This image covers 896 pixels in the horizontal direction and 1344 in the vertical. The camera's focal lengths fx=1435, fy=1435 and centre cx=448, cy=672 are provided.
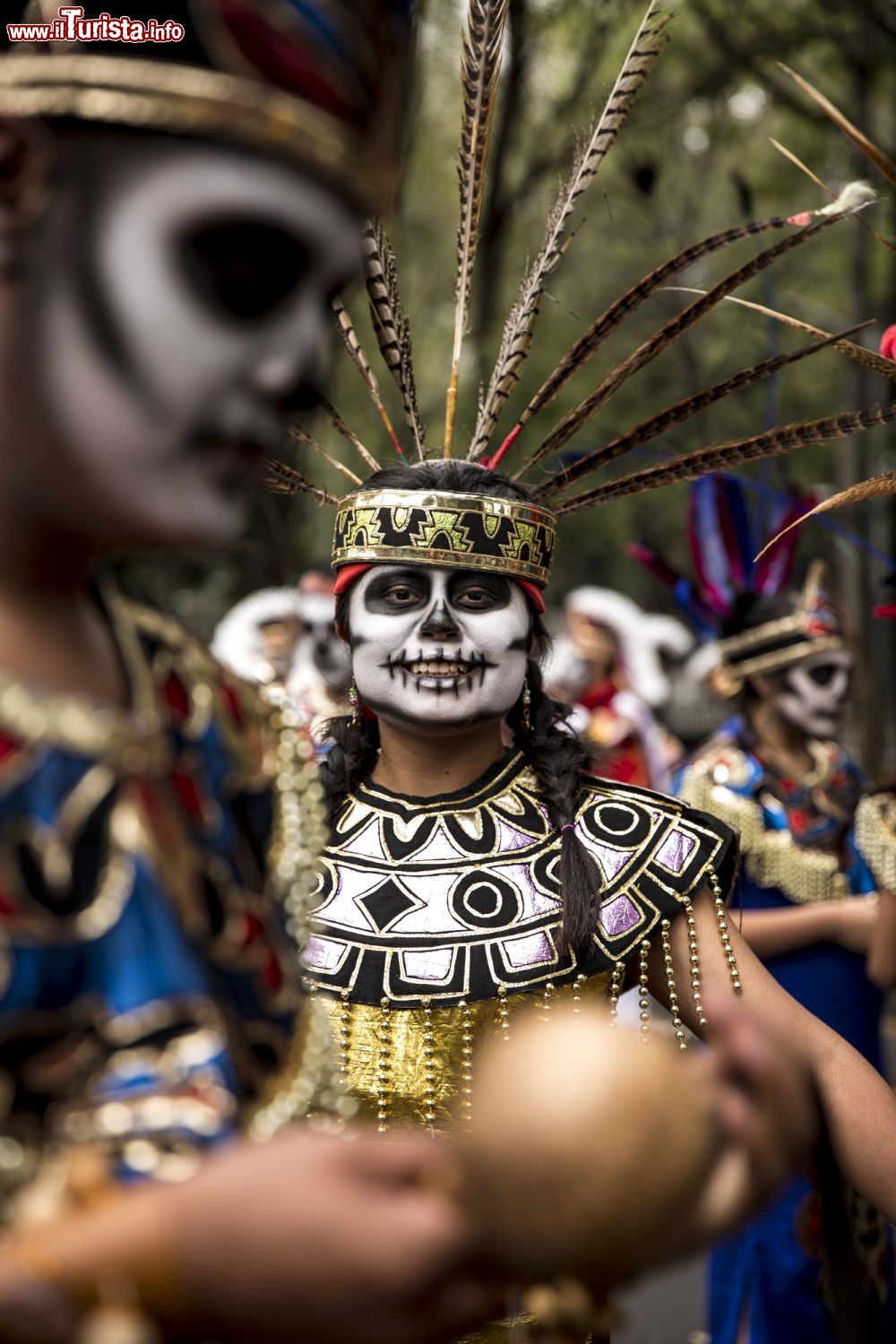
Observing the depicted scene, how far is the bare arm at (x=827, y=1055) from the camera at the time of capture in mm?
2150

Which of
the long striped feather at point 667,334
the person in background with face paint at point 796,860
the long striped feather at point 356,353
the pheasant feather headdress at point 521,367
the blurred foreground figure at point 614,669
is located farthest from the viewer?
the blurred foreground figure at point 614,669

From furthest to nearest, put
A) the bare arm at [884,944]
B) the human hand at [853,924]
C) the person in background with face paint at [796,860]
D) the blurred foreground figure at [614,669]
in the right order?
the blurred foreground figure at [614,669] < the human hand at [853,924] < the bare arm at [884,944] < the person in background with face paint at [796,860]

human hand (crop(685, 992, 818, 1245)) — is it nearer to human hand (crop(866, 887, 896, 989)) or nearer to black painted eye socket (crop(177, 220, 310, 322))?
black painted eye socket (crop(177, 220, 310, 322))

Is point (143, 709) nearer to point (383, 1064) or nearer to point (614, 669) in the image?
point (383, 1064)

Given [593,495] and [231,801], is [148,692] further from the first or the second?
[593,495]

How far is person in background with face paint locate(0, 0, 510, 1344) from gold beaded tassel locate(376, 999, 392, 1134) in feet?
3.89

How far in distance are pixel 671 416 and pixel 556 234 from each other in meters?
0.45

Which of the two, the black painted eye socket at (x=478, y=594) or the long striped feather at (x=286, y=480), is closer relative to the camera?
the black painted eye socket at (x=478, y=594)

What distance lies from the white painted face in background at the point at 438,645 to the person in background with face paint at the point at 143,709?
50.5 inches

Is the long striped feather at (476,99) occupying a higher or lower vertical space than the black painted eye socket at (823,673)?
higher

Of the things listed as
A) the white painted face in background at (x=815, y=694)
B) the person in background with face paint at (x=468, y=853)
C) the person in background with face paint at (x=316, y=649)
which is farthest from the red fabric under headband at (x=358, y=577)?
the person in background with face paint at (x=316, y=649)

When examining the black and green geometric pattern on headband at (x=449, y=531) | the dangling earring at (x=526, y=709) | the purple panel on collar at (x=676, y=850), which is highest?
the black and green geometric pattern on headband at (x=449, y=531)

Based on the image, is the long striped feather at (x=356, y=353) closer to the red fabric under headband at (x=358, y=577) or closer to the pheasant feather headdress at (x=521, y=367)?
the pheasant feather headdress at (x=521, y=367)

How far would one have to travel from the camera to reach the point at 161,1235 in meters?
1.00
